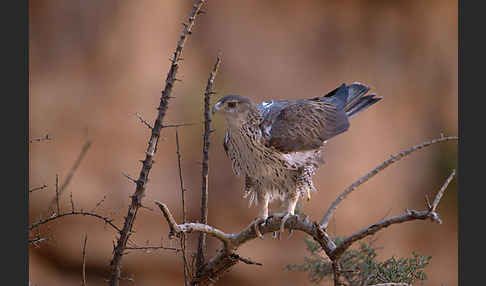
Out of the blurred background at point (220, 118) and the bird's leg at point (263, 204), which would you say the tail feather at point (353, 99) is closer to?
the bird's leg at point (263, 204)

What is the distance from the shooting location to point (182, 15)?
24.2ft

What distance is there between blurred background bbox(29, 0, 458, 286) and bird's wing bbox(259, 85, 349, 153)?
2415mm

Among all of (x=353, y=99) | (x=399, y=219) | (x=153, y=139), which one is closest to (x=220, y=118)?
(x=353, y=99)

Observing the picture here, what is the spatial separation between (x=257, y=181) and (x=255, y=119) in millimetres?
512

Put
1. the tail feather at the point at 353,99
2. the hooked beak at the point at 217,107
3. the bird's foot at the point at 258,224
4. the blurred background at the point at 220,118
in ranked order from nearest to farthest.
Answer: the hooked beak at the point at 217,107
the bird's foot at the point at 258,224
the tail feather at the point at 353,99
the blurred background at the point at 220,118

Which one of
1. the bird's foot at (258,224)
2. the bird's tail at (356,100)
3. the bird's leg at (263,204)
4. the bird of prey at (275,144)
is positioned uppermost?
the bird's tail at (356,100)

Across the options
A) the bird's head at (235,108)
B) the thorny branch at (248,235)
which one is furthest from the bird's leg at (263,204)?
the bird's head at (235,108)

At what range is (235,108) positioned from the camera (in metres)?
3.24

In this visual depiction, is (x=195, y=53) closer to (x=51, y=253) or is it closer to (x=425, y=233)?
(x=51, y=253)

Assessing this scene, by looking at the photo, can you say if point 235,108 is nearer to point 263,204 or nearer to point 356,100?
point 263,204

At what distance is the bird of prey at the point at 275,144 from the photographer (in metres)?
3.30

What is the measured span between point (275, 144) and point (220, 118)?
11.9ft

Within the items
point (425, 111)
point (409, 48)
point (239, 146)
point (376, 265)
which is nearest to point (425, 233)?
point (425, 111)

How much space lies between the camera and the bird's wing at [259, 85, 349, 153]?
339 centimetres
